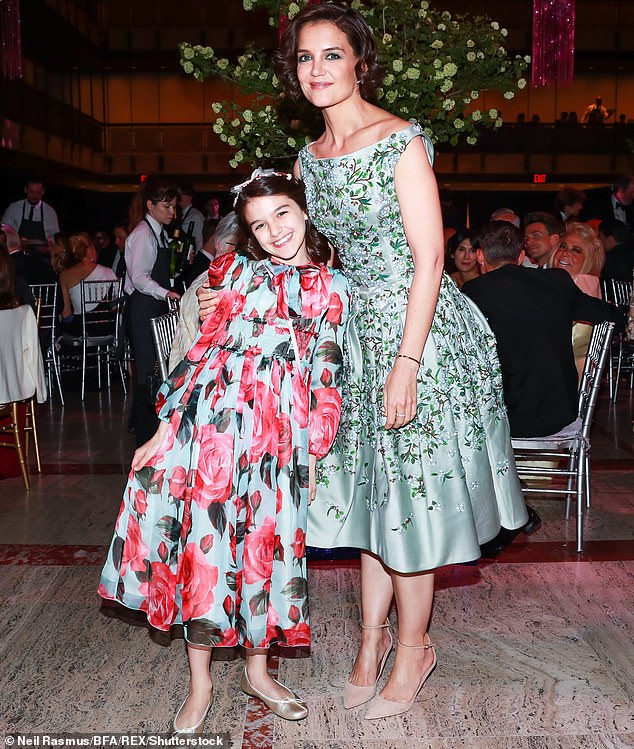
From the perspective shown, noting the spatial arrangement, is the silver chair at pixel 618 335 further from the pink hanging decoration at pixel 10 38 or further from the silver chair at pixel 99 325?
the pink hanging decoration at pixel 10 38

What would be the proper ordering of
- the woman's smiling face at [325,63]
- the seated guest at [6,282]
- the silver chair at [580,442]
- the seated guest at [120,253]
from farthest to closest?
the seated guest at [120,253], the seated guest at [6,282], the silver chair at [580,442], the woman's smiling face at [325,63]

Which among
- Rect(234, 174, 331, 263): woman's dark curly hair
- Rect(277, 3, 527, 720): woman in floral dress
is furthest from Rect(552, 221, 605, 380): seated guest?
Rect(234, 174, 331, 263): woman's dark curly hair

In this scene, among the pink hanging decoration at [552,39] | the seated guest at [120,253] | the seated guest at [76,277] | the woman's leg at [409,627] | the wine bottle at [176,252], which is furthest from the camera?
the seated guest at [120,253]

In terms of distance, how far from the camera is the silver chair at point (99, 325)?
312 inches

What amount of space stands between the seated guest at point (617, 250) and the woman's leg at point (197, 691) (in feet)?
20.4

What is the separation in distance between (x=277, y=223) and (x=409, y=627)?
109 cm

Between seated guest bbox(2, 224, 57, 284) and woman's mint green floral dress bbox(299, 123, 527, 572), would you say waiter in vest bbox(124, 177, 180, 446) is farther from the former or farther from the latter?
woman's mint green floral dress bbox(299, 123, 527, 572)

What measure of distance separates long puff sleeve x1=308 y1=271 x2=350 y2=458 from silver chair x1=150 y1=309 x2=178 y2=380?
1.44m

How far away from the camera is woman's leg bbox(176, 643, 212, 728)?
2.35 meters

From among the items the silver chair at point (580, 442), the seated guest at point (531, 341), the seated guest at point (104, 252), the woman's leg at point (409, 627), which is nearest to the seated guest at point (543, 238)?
the silver chair at point (580, 442)

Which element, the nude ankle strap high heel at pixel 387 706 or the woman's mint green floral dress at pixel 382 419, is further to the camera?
the nude ankle strap high heel at pixel 387 706

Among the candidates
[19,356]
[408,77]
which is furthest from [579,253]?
[19,356]

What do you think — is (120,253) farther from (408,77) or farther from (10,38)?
(408,77)

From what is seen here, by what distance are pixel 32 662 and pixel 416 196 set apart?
5.77ft
